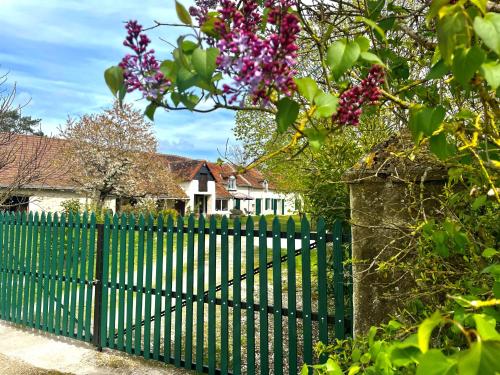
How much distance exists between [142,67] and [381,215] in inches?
91.1

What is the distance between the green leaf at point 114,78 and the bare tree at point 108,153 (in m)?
23.8

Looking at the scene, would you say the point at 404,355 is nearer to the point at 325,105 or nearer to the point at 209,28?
the point at 325,105

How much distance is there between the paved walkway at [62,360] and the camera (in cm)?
462

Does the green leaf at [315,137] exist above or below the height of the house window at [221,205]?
below

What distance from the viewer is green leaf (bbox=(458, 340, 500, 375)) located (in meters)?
0.74

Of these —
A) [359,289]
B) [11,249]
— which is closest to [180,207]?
[11,249]

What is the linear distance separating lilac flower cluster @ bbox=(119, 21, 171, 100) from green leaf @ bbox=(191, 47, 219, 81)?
9.3 inches

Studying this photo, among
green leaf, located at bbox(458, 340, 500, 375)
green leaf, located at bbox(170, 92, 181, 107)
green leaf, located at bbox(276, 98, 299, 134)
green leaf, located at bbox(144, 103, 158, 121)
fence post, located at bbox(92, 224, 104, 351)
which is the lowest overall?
fence post, located at bbox(92, 224, 104, 351)

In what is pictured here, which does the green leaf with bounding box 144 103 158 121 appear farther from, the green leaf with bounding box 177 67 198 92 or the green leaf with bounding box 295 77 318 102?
the green leaf with bounding box 295 77 318 102

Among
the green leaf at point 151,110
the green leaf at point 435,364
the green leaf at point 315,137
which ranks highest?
the green leaf at point 151,110

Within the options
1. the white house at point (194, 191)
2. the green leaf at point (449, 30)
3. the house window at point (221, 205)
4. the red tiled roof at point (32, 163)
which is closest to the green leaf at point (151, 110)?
the green leaf at point (449, 30)

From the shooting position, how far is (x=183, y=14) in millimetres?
1067

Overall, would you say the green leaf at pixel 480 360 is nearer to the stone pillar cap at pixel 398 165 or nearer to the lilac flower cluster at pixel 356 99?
the lilac flower cluster at pixel 356 99

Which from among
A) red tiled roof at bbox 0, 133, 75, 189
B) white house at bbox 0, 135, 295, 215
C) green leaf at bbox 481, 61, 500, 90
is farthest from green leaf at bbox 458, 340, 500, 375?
white house at bbox 0, 135, 295, 215
